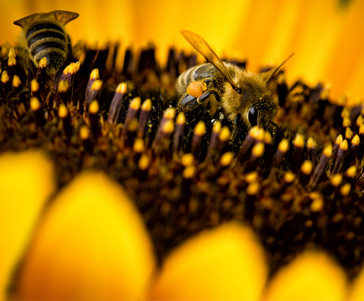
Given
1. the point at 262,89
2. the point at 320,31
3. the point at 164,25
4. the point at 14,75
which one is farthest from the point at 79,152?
the point at 320,31

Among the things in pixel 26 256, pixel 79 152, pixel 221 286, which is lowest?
pixel 221 286

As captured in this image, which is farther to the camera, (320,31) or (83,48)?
(320,31)

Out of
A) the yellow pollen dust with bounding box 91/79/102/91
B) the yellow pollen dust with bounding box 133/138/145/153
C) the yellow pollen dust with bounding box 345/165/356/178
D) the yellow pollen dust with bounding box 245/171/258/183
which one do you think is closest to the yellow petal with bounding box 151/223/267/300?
the yellow pollen dust with bounding box 245/171/258/183

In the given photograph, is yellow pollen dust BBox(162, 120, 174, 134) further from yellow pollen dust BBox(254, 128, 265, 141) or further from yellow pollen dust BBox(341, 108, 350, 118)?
yellow pollen dust BBox(341, 108, 350, 118)

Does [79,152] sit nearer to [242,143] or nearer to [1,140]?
[1,140]

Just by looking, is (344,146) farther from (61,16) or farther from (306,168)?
(61,16)

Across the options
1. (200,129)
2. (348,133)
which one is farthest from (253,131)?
(348,133)

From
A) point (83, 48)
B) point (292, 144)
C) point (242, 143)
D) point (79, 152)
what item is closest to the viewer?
point (79, 152)
